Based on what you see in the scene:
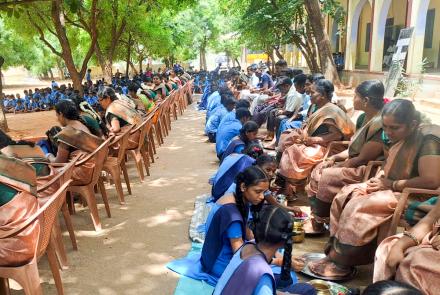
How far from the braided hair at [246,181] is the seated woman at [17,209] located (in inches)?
51.4

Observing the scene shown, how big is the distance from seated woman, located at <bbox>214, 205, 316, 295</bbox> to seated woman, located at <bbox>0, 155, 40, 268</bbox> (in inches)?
49.8

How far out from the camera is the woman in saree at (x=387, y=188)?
9.41 feet

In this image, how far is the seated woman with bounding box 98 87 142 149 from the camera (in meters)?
5.72

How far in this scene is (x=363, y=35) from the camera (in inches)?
643

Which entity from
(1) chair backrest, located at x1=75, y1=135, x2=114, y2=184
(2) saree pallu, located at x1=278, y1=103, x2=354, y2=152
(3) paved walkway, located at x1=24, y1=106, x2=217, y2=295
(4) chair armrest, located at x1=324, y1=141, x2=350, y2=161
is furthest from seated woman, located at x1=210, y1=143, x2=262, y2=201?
(1) chair backrest, located at x1=75, y1=135, x2=114, y2=184

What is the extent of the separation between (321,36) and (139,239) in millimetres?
6574

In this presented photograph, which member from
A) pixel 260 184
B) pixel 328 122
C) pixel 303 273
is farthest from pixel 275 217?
pixel 328 122

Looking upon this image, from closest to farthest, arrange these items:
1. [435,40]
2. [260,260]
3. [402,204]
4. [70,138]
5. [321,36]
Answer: [260,260]
[402,204]
[70,138]
[321,36]
[435,40]

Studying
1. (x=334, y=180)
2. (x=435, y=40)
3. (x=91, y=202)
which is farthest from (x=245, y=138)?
(x=435, y=40)

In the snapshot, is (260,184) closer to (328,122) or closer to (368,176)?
(368,176)

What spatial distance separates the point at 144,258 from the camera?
362cm

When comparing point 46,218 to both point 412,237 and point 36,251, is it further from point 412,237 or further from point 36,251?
point 412,237

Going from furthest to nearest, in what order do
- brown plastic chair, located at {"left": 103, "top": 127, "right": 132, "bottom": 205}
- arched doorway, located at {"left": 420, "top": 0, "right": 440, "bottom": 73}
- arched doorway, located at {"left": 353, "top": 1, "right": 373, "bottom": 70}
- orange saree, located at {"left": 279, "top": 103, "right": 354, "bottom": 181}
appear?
arched doorway, located at {"left": 353, "top": 1, "right": 373, "bottom": 70} → arched doorway, located at {"left": 420, "top": 0, "right": 440, "bottom": 73} → brown plastic chair, located at {"left": 103, "top": 127, "right": 132, "bottom": 205} → orange saree, located at {"left": 279, "top": 103, "right": 354, "bottom": 181}

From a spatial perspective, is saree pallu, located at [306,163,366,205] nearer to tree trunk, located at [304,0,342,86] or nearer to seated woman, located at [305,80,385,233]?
seated woman, located at [305,80,385,233]
